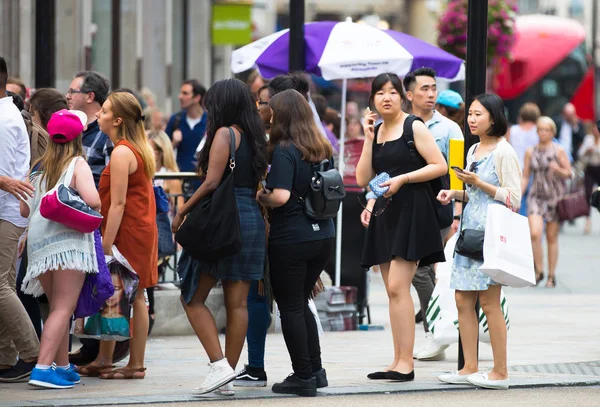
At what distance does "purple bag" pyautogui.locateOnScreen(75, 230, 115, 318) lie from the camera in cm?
841

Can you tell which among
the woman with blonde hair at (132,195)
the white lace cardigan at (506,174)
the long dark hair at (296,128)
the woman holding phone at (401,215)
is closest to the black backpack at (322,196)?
the long dark hair at (296,128)

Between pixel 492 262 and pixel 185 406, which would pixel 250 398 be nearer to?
pixel 185 406

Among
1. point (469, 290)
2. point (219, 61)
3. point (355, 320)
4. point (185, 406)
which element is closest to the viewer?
point (185, 406)

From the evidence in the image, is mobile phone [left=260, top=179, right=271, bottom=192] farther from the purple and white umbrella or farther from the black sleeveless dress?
the purple and white umbrella

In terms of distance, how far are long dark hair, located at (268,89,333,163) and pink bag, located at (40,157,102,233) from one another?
110cm

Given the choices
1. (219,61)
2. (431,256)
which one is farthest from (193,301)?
(219,61)

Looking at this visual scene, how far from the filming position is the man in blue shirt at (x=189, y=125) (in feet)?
48.2

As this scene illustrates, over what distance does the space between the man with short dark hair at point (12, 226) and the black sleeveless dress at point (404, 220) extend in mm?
2155

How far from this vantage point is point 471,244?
845 cm

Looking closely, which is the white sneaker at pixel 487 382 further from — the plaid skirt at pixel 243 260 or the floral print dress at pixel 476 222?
the plaid skirt at pixel 243 260

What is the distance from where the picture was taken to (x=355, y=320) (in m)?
11.8

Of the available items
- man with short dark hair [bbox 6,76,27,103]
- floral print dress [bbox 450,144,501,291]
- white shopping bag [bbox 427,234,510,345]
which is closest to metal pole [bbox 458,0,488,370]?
floral print dress [bbox 450,144,501,291]

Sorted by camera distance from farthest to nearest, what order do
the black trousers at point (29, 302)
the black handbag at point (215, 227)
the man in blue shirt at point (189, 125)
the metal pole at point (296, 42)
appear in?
the man in blue shirt at point (189, 125)
the metal pole at point (296, 42)
the black trousers at point (29, 302)
the black handbag at point (215, 227)

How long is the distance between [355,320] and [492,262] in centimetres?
375
